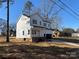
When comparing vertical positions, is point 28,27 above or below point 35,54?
above

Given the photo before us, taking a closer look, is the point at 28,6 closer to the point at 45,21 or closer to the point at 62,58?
the point at 45,21

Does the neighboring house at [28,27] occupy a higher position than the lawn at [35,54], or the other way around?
the neighboring house at [28,27]

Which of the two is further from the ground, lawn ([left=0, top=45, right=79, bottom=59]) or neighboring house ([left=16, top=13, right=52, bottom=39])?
neighboring house ([left=16, top=13, right=52, bottom=39])

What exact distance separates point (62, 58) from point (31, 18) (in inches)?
1084

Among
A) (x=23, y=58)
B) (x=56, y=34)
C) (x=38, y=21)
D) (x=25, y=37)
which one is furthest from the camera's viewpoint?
(x=56, y=34)

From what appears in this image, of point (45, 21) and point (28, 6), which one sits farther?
point (28, 6)

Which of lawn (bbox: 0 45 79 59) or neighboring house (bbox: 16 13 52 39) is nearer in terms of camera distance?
lawn (bbox: 0 45 79 59)

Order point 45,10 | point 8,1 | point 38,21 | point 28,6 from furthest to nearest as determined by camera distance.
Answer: point 28,6
point 45,10
point 38,21
point 8,1

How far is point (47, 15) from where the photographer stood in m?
48.9

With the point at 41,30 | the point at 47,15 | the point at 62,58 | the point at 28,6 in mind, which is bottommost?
the point at 62,58

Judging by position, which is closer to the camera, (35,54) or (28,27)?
(35,54)

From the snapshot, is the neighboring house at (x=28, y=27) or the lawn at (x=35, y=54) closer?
the lawn at (x=35, y=54)

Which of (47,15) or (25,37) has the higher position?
(47,15)

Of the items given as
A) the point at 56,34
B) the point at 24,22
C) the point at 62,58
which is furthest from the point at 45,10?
the point at 62,58
